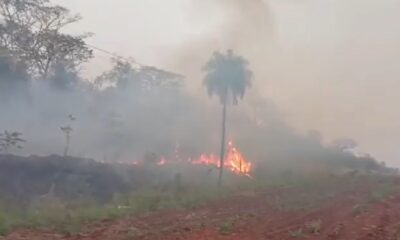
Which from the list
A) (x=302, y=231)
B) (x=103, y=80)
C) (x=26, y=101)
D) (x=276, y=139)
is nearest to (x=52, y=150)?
(x=26, y=101)

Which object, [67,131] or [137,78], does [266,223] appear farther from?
[137,78]

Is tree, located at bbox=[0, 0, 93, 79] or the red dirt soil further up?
tree, located at bbox=[0, 0, 93, 79]

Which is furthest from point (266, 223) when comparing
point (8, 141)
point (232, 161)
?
point (232, 161)

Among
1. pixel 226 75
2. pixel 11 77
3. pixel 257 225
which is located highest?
pixel 226 75

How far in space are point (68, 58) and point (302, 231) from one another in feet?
130

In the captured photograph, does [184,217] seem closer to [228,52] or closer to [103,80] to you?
[228,52]

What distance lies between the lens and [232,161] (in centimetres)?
6003

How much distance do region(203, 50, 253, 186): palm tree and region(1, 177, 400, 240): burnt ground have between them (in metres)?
23.9

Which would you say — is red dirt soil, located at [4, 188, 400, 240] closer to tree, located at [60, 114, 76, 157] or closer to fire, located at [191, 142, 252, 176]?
tree, located at [60, 114, 76, 157]

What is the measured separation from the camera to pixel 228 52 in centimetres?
4800

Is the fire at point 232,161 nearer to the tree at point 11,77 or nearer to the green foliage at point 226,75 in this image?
the green foliage at point 226,75

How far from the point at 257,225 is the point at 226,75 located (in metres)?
30.8

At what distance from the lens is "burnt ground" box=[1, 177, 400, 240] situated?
15.1m

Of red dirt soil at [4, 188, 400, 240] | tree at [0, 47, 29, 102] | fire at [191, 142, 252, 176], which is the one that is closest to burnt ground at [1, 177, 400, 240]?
red dirt soil at [4, 188, 400, 240]
